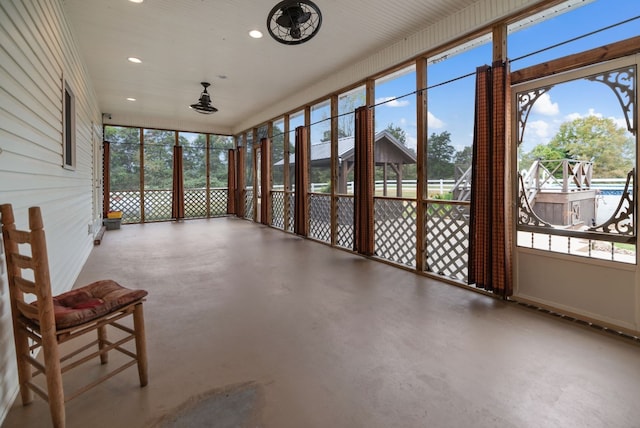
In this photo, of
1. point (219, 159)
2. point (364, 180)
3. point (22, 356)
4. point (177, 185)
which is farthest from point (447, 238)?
point (219, 159)

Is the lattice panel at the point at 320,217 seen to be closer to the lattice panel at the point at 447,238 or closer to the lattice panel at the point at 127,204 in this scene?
the lattice panel at the point at 447,238

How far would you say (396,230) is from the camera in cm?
456

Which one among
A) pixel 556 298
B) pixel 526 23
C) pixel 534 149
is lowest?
pixel 556 298

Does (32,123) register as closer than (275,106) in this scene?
Yes

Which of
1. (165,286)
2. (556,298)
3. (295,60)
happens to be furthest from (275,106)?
(556,298)

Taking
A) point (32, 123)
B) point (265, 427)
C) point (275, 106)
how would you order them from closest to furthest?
point (265, 427) → point (32, 123) → point (275, 106)

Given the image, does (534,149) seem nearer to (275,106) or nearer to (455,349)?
(455,349)

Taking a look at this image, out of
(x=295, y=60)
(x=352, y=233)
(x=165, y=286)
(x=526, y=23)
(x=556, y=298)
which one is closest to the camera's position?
(x=556, y=298)

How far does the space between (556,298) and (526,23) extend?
250 cm

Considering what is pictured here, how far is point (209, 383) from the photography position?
5.96 ft

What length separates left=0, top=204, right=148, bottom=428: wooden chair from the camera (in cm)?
135

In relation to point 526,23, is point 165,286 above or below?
below

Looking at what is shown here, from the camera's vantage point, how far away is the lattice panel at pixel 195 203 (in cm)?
993

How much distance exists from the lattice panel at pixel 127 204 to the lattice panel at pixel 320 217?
554cm
